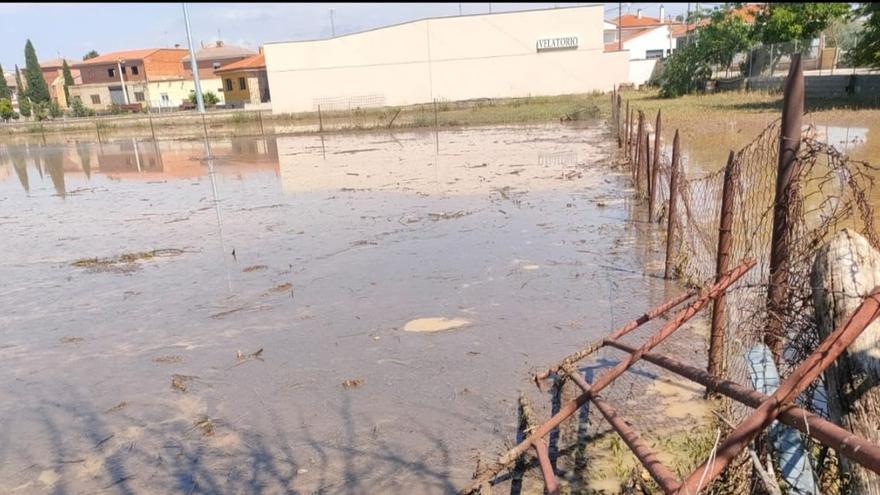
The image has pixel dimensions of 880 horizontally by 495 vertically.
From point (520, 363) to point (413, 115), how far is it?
113 feet

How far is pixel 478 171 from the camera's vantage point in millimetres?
16344

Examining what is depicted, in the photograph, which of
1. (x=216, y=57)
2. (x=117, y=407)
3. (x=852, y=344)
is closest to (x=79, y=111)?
(x=216, y=57)

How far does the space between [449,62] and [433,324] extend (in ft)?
135

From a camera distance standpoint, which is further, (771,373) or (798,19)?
(798,19)

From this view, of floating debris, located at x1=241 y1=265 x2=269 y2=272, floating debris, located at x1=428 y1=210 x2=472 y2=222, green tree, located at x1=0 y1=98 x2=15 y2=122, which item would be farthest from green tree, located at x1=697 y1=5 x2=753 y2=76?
green tree, located at x1=0 y1=98 x2=15 y2=122

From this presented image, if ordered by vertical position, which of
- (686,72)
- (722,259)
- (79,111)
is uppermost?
(79,111)

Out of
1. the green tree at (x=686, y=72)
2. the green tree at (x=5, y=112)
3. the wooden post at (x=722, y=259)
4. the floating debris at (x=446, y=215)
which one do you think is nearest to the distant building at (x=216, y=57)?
the green tree at (x=5, y=112)

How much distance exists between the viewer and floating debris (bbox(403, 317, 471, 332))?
6.00 m

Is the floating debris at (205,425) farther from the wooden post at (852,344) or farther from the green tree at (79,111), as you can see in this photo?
the green tree at (79,111)

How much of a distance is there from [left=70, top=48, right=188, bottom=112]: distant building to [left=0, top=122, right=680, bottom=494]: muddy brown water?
6271 centimetres

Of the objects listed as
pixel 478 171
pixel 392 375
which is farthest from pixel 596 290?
pixel 478 171

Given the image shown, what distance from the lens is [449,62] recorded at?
44.6m

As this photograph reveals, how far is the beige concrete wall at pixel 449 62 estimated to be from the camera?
43562 millimetres

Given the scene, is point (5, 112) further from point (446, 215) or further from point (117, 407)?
point (117, 407)
